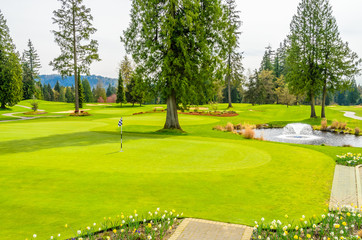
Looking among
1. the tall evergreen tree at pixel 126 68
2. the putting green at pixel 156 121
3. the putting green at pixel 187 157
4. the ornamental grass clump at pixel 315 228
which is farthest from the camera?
the tall evergreen tree at pixel 126 68

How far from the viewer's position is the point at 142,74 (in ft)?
86.3

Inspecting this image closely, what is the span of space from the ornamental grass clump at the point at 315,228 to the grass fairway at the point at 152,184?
56cm

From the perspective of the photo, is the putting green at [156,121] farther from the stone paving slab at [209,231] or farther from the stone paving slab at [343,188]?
the stone paving slab at [209,231]

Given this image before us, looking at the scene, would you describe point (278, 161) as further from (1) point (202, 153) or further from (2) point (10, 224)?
(2) point (10, 224)

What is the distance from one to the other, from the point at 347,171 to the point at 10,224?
1337 centimetres

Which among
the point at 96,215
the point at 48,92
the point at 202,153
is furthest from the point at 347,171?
the point at 48,92

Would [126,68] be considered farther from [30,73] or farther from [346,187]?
[346,187]

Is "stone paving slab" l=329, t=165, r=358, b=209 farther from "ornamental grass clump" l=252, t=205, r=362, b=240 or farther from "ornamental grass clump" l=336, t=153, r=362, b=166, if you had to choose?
"ornamental grass clump" l=252, t=205, r=362, b=240

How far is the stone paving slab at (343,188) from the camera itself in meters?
8.48

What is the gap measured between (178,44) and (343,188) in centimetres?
1821

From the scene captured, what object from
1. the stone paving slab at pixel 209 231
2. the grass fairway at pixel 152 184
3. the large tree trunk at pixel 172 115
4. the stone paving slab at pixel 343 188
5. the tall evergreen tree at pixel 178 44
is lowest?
the stone paving slab at pixel 343 188

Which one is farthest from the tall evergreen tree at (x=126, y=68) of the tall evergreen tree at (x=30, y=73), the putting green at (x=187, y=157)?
the putting green at (x=187, y=157)

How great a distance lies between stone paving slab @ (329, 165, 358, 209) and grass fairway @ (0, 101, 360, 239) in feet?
0.94

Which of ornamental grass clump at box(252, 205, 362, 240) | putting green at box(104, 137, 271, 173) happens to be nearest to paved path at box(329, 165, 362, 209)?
ornamental grass clump at box(252, 205, 362, 240)
